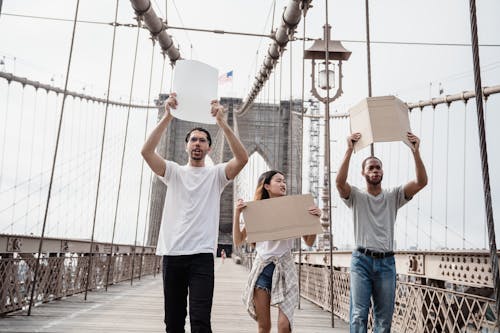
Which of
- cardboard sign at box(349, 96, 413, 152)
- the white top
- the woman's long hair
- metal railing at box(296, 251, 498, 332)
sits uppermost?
cardboard sign at box(349, 96, 413, 152)

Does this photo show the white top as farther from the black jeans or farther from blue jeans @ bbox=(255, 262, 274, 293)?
the black jeans

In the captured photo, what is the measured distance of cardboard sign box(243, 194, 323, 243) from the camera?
2.53 m

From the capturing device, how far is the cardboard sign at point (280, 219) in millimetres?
2525

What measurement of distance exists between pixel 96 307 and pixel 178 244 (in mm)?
3615

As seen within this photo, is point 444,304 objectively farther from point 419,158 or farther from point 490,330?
point 419,158

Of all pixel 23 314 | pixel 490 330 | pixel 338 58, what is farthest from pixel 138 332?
pixel 338 58

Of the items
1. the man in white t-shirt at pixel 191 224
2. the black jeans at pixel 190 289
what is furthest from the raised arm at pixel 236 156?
the black jeans at pixel 190 289

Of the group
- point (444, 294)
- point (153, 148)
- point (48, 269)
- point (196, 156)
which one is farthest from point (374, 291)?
point (48, 269)

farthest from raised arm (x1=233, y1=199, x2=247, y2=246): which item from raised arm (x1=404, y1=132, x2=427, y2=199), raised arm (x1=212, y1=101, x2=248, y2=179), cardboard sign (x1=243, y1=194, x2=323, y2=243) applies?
raised arm (x1=404, y1=132, x2=427, y2=199)

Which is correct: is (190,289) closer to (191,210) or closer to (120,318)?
(191,210)

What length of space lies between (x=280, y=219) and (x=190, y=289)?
662 millimetres

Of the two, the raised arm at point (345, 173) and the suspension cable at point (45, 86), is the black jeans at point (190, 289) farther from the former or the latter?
the suspension cable at point (45, 86)

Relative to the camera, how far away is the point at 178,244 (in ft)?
7.02

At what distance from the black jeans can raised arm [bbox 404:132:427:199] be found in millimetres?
1129
